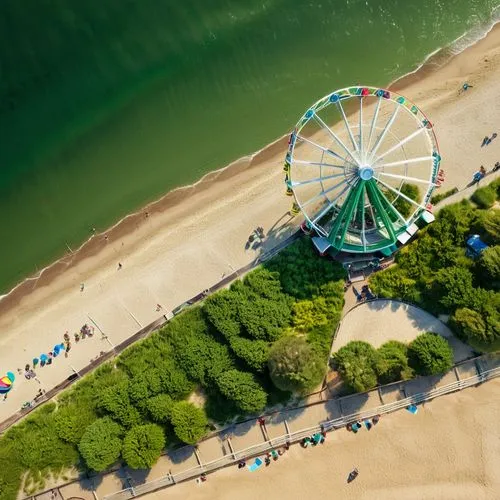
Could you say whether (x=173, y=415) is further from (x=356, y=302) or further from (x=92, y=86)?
(x=92, y=86)

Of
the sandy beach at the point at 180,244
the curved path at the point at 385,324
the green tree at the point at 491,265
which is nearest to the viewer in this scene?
the green tree at the point at 491,265

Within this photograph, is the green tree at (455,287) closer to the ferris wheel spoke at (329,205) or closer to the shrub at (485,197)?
the shrub at (485,197)

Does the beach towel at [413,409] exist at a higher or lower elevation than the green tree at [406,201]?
lower

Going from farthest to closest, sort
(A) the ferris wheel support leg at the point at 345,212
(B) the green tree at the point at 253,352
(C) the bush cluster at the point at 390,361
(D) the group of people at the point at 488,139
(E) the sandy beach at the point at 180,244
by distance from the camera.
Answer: (E) the sandy beach at the point at 180,244 < (D) the group of people at the point at 488,139 < (B) the green tree at the point at 253,352 < (C) the bush cluster at the point at 390,361 < (A) the ferris wheel support leg at the point at 345,212

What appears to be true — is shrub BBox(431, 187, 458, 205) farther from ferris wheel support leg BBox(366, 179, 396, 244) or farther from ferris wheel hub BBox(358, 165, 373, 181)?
ferris wheel hub BBox(358, 165, 373, 181)

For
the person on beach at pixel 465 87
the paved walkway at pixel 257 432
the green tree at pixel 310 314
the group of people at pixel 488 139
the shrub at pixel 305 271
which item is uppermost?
the person on beach at pixel 465 87

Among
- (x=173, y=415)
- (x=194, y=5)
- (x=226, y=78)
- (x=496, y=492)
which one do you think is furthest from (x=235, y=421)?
(x=194, y=5)

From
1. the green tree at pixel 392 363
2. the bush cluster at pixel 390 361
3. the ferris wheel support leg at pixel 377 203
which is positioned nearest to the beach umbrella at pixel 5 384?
the bush cluster at pixel 390 361
